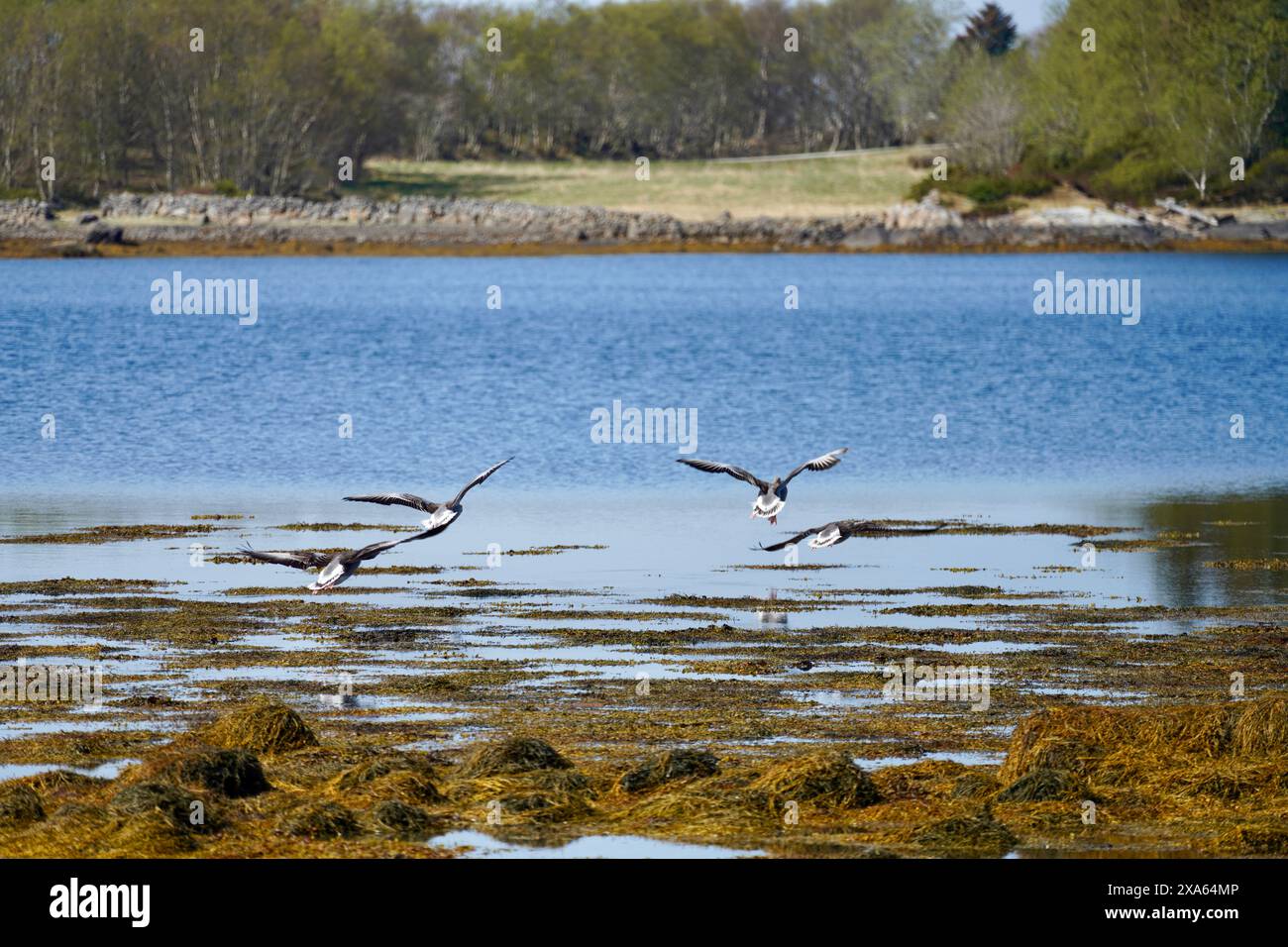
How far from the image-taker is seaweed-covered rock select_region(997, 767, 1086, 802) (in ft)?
41.6

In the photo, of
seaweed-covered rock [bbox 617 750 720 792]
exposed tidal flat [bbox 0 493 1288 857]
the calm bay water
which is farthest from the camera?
the calm bay water

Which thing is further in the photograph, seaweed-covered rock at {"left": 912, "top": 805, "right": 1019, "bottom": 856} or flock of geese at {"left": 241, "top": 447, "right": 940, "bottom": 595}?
flock of geese at {"left": 241, "top": 447, "right": 940, "bottom": 595}

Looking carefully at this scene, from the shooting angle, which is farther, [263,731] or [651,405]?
[651,405]

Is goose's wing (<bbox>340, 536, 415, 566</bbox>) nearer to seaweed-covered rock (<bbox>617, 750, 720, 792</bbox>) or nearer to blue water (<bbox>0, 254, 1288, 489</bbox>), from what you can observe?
seaweed-covered rock (<bbox>617, 750, 720, 792</bbox>)

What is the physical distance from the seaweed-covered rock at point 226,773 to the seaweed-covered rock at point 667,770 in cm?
230

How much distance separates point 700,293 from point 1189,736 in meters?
70.2

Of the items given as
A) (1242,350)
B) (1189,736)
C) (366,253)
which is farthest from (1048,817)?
(366,253)

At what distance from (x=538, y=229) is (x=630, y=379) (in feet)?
204

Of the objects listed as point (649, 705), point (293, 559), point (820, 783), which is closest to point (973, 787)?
point (820, 783)

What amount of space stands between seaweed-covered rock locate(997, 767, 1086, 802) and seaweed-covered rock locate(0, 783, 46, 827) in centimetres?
581

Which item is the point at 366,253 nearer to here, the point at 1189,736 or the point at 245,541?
the point at 245,541

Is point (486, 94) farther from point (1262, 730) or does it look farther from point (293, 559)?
point (1262, 730)

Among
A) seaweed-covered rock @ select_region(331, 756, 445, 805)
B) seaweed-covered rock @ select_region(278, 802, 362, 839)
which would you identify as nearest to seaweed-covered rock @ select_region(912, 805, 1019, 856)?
seaweed-covered rock @ select_region(331, 756, 445, 805)

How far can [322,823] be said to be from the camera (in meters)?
12.1
